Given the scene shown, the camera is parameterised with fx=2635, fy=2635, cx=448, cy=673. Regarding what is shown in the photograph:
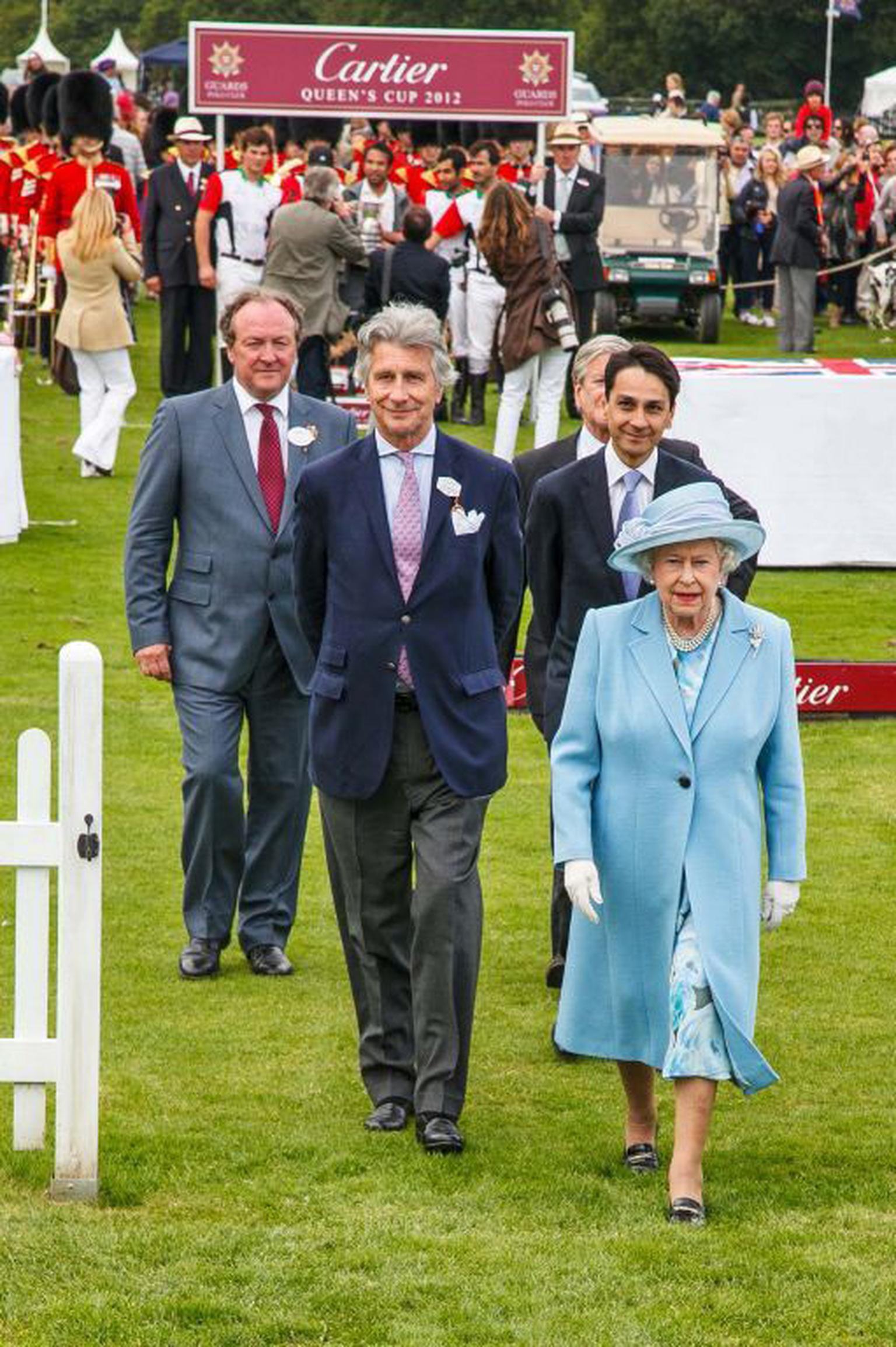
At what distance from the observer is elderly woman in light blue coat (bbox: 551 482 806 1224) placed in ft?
19.3

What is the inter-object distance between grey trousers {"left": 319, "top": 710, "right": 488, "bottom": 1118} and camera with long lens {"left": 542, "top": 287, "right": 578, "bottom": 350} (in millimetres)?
10833

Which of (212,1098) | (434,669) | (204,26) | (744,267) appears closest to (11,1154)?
(212,1098)

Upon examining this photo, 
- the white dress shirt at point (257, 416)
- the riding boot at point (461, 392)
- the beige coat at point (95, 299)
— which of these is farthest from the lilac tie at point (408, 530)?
the riding boot at point (461, 392)

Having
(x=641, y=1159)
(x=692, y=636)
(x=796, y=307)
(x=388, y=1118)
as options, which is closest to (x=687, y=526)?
(x=692, y=636)

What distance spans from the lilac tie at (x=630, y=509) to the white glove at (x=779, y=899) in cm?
149

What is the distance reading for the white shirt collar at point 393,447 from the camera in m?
6.64

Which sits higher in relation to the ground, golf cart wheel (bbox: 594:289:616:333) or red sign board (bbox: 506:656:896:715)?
golf cart wheel (bbox: 594:289:616:333)

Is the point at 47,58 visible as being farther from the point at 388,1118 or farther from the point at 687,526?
the point at 687,526

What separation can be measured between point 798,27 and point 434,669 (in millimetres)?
81518

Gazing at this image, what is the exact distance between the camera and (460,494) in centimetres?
663

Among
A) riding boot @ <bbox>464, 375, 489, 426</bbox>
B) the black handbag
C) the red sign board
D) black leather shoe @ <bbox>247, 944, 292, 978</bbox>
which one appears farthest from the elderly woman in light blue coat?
the black handbag

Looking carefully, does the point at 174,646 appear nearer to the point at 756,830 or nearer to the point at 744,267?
the point at 756,830

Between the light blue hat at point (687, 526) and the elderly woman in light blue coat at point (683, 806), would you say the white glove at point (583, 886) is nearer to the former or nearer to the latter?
the elderly woman in light blue coat at point (683, 806)

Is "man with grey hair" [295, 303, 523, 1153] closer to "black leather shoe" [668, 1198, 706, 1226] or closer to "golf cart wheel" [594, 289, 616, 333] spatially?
"black leather shoe" [668, 1198, 706, 1226]
